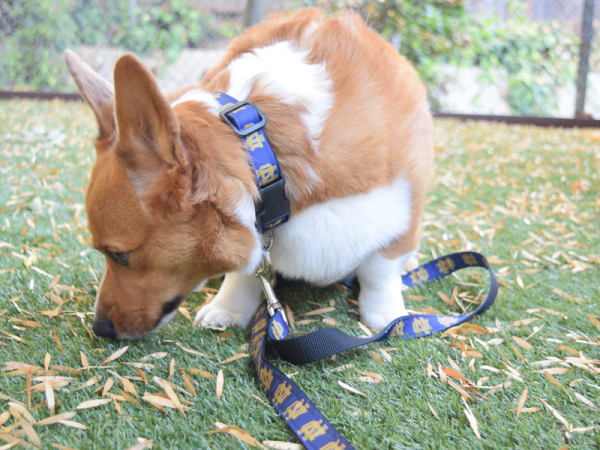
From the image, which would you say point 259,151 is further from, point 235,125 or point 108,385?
point 108,385

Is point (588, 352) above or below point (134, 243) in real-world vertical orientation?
below

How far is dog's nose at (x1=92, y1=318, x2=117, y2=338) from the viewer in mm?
1406

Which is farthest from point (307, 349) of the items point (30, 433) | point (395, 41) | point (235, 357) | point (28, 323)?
point (395, 41)

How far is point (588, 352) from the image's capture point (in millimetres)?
1483

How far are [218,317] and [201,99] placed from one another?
0.80 meters

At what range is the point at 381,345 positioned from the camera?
5.00ft

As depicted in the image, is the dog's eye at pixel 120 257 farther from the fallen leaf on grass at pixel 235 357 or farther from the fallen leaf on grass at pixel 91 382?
the fallen leaf on grass at pixel 235 357

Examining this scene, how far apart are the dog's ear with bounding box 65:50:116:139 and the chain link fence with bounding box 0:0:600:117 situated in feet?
19.3

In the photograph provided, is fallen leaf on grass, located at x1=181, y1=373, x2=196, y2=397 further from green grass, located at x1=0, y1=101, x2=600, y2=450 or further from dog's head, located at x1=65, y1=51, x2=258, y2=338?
dog's head, located at x1=65, y1=51, x2=258, y2=338

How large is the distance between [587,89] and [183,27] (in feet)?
20.3

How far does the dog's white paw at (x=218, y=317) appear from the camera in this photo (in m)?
1.64

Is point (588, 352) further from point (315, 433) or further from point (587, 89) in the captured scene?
point (587, 89)

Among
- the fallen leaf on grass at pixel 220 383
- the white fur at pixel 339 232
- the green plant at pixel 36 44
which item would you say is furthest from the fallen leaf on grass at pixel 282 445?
the green plant at pixel 36 44

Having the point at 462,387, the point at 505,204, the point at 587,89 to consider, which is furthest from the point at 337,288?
the point at 587,89
